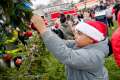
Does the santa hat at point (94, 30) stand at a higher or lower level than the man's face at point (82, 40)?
higher

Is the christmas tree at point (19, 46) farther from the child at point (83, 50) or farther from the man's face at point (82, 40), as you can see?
the man's face at point (82, 40)

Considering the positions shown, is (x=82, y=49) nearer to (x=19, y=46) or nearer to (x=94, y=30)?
(x=94, y=30)

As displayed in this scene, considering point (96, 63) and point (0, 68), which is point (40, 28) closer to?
point (96, 63)

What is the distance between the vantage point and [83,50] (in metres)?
3.33

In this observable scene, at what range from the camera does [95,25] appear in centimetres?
359

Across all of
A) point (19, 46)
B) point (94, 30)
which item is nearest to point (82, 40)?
point (94, 30)

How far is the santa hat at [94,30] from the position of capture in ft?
11.2

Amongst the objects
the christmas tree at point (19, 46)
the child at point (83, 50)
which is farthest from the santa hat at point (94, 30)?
the christmas tree at point (19, 46)

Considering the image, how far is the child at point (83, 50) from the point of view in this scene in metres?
3.10

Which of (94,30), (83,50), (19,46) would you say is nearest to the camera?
(83,50)

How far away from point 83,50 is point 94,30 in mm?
277

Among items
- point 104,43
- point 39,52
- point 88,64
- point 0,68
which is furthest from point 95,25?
point 39,52

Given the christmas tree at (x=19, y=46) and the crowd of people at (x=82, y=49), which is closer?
the crowd of people at (x=82, y=49)

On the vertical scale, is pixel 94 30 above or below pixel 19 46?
above
